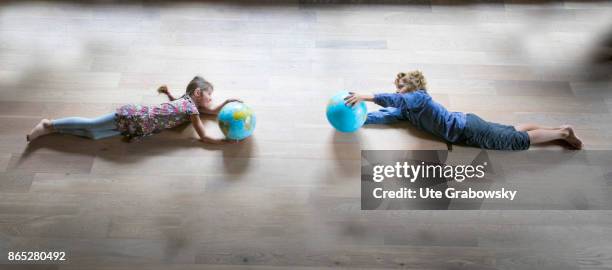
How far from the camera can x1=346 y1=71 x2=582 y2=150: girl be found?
105 inches

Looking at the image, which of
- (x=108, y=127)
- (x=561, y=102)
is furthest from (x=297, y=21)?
(x=561, y=102)

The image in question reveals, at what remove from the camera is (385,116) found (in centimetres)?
280

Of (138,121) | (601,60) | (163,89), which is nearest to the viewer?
(138,121)

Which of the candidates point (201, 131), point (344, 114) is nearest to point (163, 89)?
point (201, 131)

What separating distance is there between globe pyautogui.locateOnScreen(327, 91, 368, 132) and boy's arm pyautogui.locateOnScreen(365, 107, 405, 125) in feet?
0.40

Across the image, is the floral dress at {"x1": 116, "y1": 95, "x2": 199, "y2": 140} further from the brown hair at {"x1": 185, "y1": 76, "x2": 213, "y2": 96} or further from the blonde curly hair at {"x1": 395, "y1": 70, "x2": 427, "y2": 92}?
the blonde curly hair at {"x1": 395, "y1": 70, "x2": 427, "y2": 92}

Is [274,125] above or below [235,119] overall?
below

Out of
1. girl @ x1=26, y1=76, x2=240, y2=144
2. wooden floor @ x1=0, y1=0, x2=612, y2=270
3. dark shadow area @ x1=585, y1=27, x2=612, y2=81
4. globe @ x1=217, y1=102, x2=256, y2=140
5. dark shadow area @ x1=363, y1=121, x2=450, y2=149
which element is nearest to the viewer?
wooden floor @ x1=0, y1=0, x2=612, y2=270

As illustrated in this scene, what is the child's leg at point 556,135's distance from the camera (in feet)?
8.83

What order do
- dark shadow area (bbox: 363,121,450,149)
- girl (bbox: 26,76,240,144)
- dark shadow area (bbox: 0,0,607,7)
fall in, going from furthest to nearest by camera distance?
dark shadow area (bbox: 0,0,607,7)
dark shadow area (bbox: 363,121,450,149)
girl (bbox: 26,76,240,144)

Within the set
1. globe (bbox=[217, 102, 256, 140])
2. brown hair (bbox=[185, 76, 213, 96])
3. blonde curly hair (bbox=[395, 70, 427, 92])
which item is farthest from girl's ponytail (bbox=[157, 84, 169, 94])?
blonde curly hair (bbox=[395, 70, 427, 92])

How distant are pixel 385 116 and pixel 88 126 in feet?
4.77

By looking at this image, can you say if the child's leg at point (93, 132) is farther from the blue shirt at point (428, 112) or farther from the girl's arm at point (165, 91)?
the blue shirt at point (428, 112)

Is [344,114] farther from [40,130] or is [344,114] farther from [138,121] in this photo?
[40,130]
